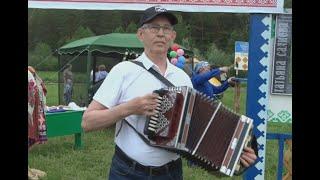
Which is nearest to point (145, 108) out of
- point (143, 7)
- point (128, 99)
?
point (128, 99)

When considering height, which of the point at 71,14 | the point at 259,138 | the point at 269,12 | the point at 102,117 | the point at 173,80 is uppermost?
the point at 71,14

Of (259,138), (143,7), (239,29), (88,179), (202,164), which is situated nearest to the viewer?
(202,164)

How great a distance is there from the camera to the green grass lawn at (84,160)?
6559mm

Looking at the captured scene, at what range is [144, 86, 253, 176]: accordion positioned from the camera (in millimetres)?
2738

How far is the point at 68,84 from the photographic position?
1395 cm

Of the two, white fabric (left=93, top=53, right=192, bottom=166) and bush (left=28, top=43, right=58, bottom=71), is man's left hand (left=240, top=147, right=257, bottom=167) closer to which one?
white fabric (left=93, top=53, right=192, bottom=166)

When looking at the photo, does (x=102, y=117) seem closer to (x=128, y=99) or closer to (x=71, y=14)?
(x=128, y=99)

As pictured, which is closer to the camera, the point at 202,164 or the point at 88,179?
the point at 202,164

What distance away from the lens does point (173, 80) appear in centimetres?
293

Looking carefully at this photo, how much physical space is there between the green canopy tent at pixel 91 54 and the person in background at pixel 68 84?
13 cm

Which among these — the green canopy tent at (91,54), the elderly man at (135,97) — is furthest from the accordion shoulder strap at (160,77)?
the green canopy tent at (91,54)

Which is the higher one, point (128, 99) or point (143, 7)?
point (143, 7)

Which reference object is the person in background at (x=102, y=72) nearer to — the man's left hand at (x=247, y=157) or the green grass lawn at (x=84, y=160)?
the green grass lawn at (x=84, y=160)

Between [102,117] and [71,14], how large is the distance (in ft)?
110
